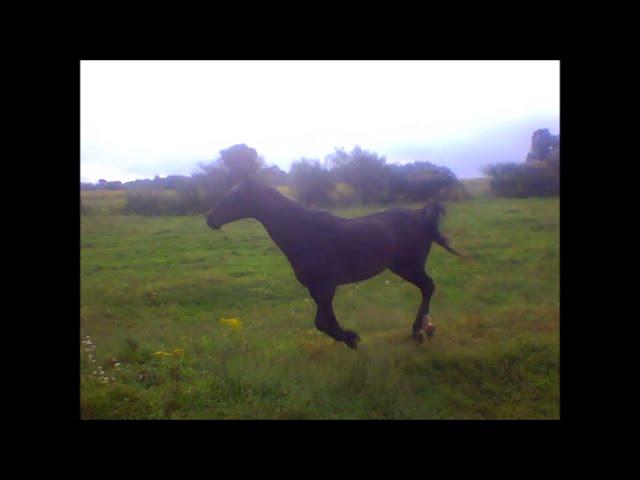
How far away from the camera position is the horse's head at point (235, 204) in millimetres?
3975

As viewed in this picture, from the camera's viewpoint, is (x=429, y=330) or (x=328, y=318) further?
(x=429, y=330)

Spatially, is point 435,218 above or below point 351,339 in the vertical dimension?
above

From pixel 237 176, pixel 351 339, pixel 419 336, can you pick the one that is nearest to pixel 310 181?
pixel 237 176

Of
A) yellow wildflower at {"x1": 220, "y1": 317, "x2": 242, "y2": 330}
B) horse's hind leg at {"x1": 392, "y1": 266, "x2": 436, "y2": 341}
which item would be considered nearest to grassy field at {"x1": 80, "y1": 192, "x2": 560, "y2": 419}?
yellow wildflower at {"x1": 220, "y1": 317, "x2": 242, "y2": 330}

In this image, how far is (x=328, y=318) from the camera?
4.04 meters

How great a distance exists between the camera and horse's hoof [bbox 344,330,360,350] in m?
4.05

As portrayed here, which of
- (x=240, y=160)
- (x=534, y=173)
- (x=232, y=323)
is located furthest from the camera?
(x=534, y=173)

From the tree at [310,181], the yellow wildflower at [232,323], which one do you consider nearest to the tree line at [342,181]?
the tree at [310,181]

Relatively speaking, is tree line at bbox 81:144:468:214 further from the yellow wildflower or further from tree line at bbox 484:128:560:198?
the yellow wildflower

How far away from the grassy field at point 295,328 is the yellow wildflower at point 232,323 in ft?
0.04

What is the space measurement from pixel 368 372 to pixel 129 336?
2131mm

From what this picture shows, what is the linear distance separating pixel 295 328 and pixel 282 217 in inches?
40.3

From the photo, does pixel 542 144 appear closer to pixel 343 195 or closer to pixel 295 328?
pixel 343 195

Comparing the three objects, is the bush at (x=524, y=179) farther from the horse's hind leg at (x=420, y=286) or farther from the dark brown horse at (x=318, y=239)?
the dark brown horse at (x=318, y=239)
